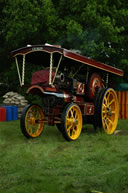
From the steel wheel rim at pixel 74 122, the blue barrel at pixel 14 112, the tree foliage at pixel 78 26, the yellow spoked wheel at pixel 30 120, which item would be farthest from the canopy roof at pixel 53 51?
the blue barrel at pixel 14 112

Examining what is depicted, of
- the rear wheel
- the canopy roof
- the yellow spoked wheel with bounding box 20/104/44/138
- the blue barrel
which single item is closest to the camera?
the canopy roof

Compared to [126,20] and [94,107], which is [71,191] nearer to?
[94,107]

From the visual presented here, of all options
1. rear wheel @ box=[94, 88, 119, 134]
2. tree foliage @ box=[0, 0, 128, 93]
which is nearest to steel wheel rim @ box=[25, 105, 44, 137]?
rear wheel @ box=[94, 88, 119, 134]

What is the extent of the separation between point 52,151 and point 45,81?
7.12ft

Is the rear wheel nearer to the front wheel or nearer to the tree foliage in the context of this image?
the front wheel

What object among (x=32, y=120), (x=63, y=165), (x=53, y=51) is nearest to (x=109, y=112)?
(x=32, y=120)

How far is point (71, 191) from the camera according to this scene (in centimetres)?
392

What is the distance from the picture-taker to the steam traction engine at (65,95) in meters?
7.73

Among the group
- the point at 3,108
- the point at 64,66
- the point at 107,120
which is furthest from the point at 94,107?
the point at 3,108

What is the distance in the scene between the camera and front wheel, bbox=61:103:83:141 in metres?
7.50

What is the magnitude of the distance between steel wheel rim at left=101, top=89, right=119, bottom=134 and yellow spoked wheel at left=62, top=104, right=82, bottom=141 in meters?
1.03

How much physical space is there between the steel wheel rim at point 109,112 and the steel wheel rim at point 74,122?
1.02 m

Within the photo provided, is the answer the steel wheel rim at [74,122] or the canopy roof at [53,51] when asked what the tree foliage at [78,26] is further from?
the steel wheel rim at [74,122]

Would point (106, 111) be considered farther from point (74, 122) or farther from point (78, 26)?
point (78, 26)
